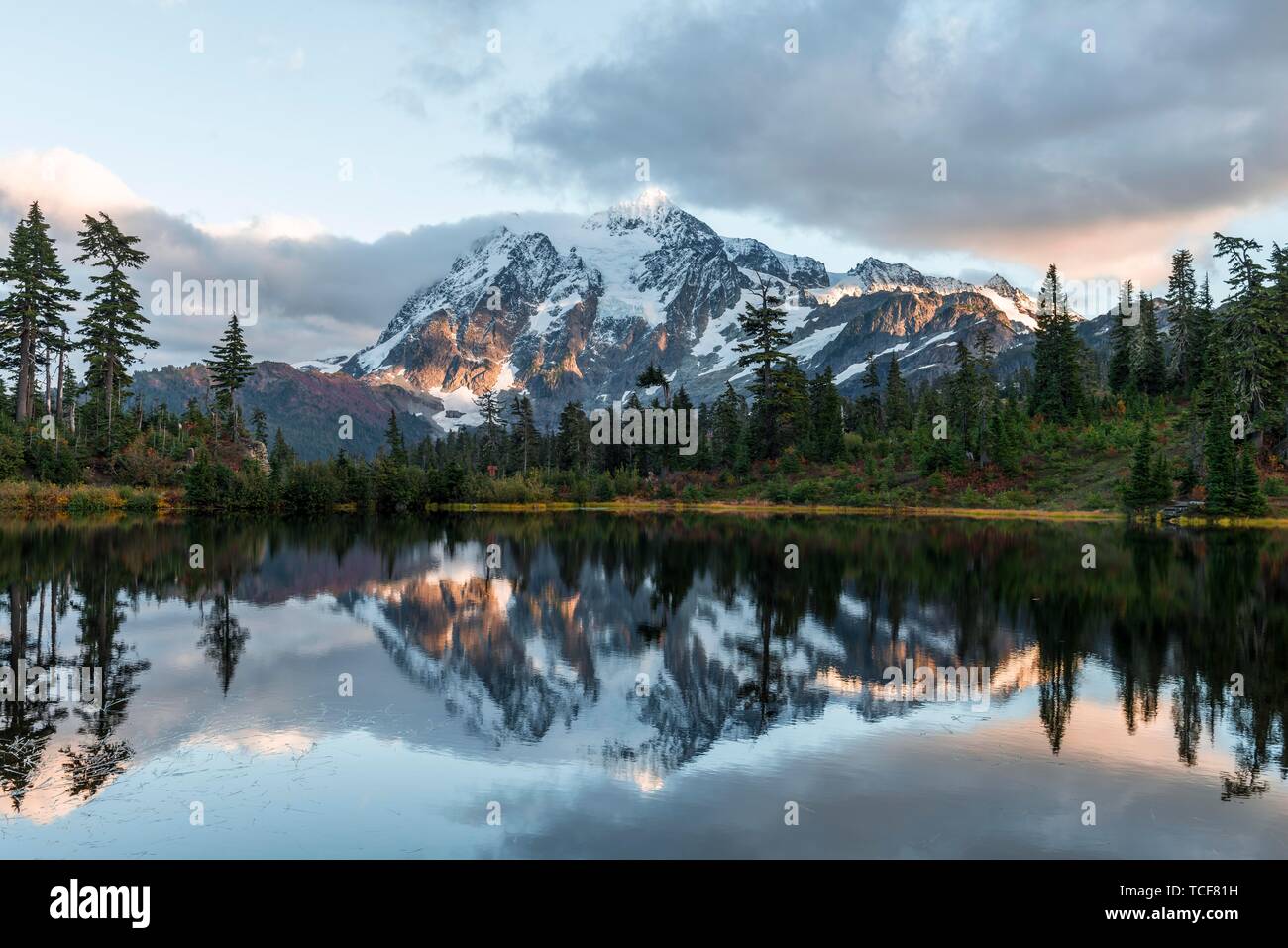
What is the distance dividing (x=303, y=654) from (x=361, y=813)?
37.1 ft

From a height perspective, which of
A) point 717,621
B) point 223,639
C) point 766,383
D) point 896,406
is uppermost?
point 766,383

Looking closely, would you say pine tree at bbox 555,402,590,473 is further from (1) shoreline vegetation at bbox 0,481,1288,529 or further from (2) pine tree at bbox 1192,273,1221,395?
(2) pine tree at bbox 1192,273,1221,395

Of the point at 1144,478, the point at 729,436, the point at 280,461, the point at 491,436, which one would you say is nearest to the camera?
the point at 1144,478

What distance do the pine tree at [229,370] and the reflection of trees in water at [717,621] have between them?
46.1 metres

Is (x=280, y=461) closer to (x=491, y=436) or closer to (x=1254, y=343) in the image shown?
(x=491, y=436)

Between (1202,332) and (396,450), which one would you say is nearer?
(1202,332)

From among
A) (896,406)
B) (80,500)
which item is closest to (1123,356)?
(896,406)

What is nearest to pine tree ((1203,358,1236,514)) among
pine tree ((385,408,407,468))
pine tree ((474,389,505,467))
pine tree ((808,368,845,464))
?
pine tree ((808,368,845,464))

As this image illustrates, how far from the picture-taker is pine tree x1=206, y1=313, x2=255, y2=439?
93.7 metres

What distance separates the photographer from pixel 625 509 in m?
104

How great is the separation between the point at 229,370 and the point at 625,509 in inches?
1911

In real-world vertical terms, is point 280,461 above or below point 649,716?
above
